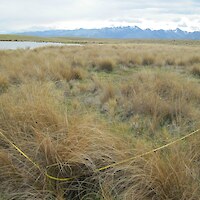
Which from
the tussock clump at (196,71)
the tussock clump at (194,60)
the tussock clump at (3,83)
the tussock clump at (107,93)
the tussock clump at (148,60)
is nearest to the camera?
the tussock clump at (107,93)

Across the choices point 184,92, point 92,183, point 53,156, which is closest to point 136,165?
point 92,183

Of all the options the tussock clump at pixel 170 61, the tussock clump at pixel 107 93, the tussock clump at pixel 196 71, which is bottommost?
the tussock clump at pixel 170 61

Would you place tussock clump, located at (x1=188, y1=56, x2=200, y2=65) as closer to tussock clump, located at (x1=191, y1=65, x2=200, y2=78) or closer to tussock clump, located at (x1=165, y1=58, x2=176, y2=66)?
tussock clump, located at (x1=165, y1=58, x2=176, y2=66)

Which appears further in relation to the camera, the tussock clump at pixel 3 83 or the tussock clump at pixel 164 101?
the tussock clump at pixel 3 83

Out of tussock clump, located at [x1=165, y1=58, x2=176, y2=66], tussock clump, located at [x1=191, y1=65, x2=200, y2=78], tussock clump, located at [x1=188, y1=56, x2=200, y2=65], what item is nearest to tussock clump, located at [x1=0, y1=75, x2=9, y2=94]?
tussock clump, located at [x1=191, y1=65, x2=200, y2=78]

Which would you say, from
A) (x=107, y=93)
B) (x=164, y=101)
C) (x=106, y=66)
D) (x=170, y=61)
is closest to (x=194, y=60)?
(x=170, y=61)

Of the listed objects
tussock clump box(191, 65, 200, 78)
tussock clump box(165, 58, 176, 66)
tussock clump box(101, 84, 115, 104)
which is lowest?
tussock clump box(165, 58, 176, 66)

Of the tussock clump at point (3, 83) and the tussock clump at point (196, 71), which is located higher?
the tussock clump at point (3, 83)

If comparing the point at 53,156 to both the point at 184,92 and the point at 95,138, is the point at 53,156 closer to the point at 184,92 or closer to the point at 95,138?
the point at 95,138

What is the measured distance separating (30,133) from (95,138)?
0.84m

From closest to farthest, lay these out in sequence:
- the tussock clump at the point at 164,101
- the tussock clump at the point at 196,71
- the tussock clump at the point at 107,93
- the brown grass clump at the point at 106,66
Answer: the tussock clump at the point at 164,101 → the tussock clump at the point at 107,93 → the tussock clump at the point at 196,71 → the brown grass clump at the point at 106,66

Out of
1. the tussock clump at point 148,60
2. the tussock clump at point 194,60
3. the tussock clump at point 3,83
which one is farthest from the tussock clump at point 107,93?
the tussock clump at point 194,60

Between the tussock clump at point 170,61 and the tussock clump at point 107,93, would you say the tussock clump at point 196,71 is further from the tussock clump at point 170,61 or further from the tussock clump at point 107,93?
the tussock clump at point 107,93

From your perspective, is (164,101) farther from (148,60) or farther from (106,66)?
(148,60)
